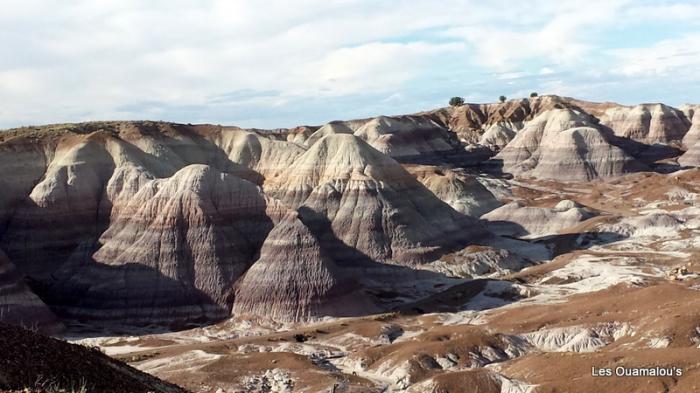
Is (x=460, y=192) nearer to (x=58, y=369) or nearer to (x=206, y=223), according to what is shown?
(x=206, y=223)

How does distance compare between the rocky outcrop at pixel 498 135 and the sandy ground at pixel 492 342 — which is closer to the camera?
the sandy ground at pixel 492 342

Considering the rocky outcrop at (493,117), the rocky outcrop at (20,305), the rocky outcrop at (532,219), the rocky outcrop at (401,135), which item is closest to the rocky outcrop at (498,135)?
the rocky outcrop at (493,117)

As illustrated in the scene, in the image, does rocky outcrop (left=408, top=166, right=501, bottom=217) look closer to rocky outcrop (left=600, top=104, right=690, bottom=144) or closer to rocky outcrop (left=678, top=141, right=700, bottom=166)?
rocky outcrop (left=678, top=141, right=700, bottom=166)

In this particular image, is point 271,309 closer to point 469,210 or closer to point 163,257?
point 163,257

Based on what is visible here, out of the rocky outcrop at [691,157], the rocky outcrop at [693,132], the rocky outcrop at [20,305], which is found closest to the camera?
the rocky outcrop at [20,305]

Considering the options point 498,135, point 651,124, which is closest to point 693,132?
point 651,124

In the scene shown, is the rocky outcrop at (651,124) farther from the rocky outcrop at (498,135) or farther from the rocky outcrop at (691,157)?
the rocky outcrop at (498,135)

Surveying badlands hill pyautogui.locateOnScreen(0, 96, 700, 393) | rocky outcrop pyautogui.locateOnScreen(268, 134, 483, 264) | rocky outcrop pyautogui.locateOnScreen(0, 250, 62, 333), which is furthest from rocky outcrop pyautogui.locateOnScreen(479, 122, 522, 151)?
rocky outcrop pyautogui.locateOnScreen(0, 250, 62, 333)
